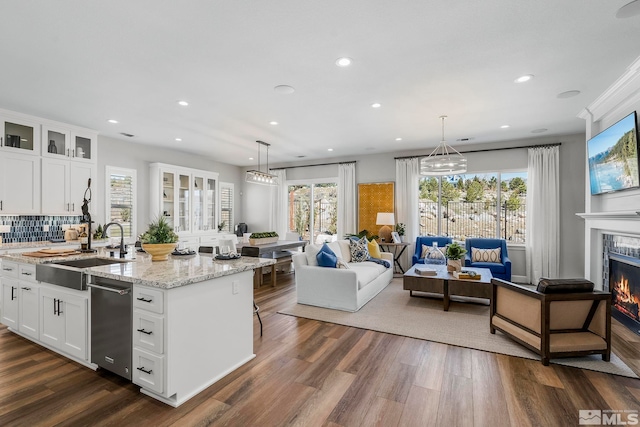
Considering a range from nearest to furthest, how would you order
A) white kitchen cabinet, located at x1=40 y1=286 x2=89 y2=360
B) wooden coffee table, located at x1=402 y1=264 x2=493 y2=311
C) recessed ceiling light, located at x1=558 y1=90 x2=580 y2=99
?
white kitchen cabinet, located at x1=40 y1=286 x2=89 y2=360 → recessed ceiling light, located at x1=558 y1=90 x2=580 y2=99 → wooden coffee table, located at x1=402 y1=264 x2=493 y2=311

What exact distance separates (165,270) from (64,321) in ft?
3.98

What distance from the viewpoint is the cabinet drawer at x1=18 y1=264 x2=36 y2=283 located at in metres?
2.97

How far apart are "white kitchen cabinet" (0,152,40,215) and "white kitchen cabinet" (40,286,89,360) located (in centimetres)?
232

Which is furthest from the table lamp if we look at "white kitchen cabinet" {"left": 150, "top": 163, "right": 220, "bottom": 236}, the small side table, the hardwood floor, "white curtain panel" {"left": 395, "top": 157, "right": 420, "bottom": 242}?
"white kitchen cabinet" {"left": 150, "top": 163, "right": 220, "bottom": 236}

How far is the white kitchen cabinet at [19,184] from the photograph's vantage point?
418 centimetres

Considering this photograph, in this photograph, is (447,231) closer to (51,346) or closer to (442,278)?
(442,278)

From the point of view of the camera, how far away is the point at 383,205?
23.3ft

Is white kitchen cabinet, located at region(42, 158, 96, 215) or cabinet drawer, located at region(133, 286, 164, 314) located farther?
white kitchen cabinet, located at region(42, 158, 96, 215)

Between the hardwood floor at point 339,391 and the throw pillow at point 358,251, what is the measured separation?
252 cm

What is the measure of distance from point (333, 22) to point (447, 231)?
549 cm

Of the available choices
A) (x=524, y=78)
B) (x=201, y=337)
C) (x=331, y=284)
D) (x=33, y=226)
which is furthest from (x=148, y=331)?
(x=33, y=226)

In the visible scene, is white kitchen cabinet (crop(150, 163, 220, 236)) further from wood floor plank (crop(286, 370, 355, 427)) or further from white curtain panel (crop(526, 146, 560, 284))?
white curtain panel (crop(526, 146, 560, 284))

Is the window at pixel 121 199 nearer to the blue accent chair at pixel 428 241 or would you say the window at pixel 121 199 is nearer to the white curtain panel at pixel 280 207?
the white curtain panel at pixel 280 207

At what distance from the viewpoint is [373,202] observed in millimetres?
7219
